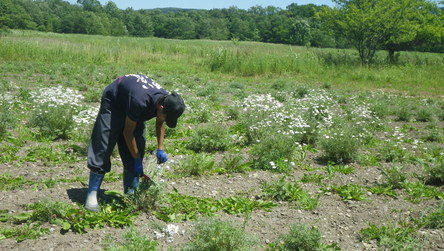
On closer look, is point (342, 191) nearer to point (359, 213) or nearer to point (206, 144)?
point (359, 213)

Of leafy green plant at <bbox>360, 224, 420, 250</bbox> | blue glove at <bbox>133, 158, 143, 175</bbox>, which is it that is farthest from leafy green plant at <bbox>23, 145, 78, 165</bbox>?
leafy green plant at <bbox>360, 224, 420, 250</bbox>

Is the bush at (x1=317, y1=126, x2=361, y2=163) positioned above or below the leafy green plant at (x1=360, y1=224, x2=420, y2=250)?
above

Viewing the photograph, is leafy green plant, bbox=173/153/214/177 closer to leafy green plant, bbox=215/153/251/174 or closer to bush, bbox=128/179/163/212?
leafy green plant, bbox=215/153/251/174

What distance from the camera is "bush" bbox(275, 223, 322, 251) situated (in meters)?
3.61

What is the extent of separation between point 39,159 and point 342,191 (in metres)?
4.26

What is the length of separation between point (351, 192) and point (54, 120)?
491 cm

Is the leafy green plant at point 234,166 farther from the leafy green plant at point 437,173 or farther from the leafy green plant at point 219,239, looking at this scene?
the leafy green plant at point 437,173

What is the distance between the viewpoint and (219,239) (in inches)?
135

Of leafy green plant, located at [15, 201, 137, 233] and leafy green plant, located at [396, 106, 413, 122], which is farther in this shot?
leafy green plant, located at [396, 106, 413, 122]

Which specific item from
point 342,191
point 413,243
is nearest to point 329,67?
point 342,191

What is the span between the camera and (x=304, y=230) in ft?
11.9

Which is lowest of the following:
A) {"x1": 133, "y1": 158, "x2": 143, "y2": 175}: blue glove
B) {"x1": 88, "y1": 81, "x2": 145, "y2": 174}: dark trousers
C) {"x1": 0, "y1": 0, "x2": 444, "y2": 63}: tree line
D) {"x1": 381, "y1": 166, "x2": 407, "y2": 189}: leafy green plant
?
{"x1": 381, "y1": 166, "x2": 407, "y2": 189}: leafy green plant

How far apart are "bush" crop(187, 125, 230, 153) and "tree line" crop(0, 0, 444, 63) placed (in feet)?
56.1

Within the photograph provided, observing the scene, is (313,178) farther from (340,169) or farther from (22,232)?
(22,232)
